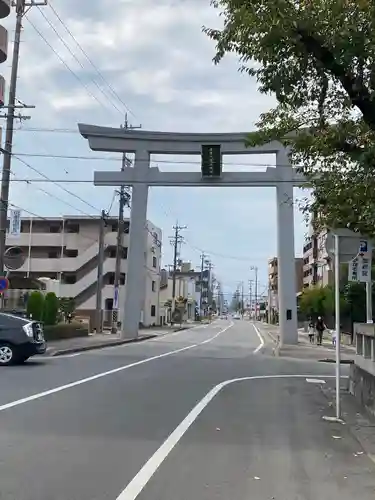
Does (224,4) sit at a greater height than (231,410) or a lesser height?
greater

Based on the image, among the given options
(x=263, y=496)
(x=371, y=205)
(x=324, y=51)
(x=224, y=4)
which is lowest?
(x=263, y=496)

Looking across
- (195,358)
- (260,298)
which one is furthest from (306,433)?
(260,298)

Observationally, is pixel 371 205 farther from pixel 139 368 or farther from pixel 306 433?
pixel 139 368

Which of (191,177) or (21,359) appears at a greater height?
(191,177)

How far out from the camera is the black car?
18.8m

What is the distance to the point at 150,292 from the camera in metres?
73.8

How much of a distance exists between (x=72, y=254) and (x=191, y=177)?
33.0 meters

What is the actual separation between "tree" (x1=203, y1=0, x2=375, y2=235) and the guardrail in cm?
178

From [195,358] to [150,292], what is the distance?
48.5m

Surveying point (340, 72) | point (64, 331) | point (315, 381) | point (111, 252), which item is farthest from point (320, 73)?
point (111, 252)

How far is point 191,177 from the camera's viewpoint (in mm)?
35719

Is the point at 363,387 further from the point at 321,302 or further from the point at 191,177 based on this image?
the point at 321,302

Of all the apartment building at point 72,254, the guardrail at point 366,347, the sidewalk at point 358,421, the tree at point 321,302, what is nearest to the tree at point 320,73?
the guardrail at point 366,347

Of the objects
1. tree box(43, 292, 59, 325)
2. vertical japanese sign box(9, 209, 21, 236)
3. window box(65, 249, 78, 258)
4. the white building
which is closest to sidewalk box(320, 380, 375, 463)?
tree box(43, 292, 59, 325)
